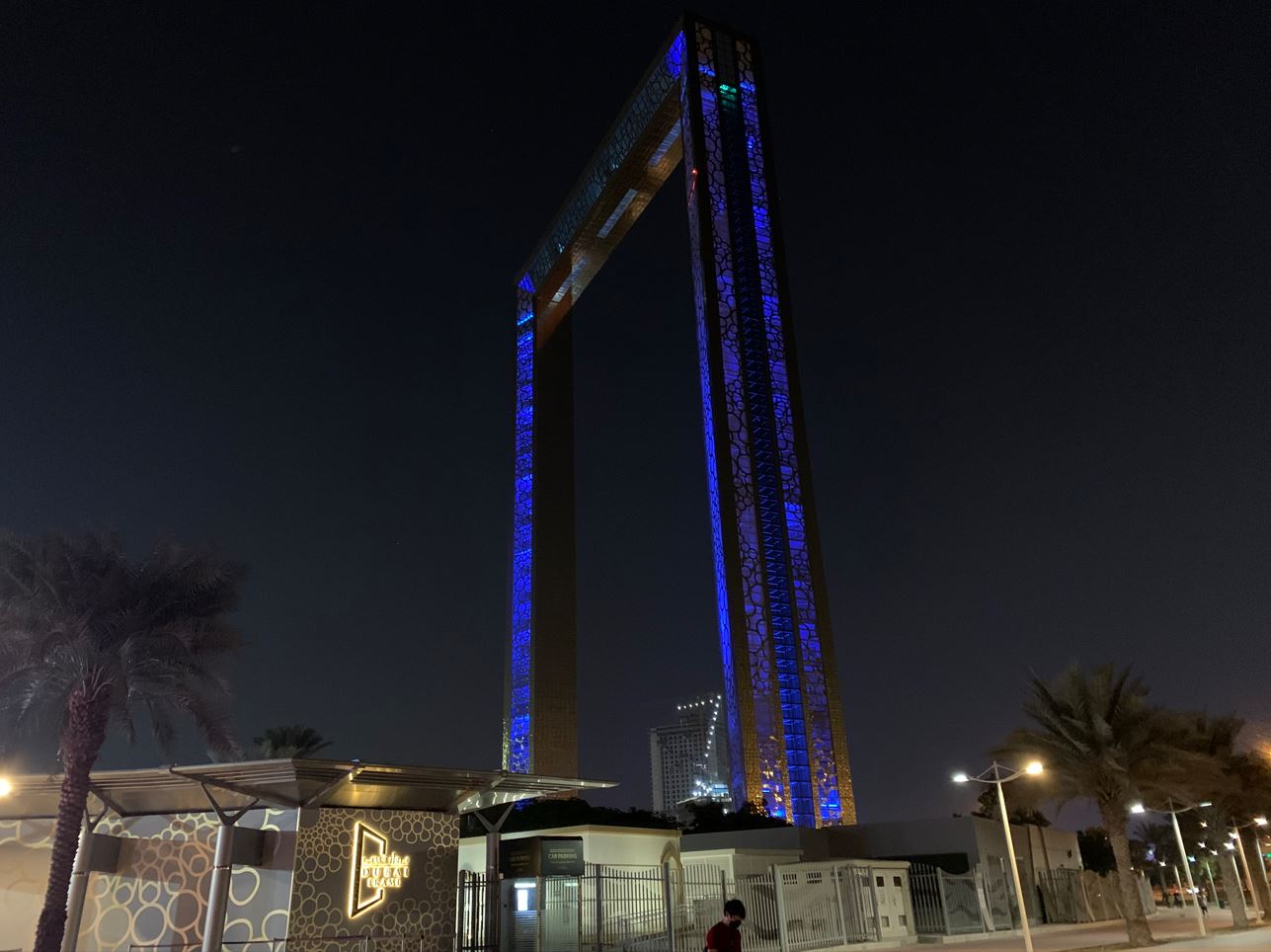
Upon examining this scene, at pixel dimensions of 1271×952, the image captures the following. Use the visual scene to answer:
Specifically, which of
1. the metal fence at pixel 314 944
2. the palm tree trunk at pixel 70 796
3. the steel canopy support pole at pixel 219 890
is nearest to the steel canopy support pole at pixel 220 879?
the steel canopy support pole at pixel 219 890

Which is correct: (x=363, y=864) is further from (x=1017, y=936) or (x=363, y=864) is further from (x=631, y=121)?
(x=631, y=121)

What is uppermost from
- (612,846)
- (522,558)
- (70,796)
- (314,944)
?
(522,558)

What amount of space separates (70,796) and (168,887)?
2.47m

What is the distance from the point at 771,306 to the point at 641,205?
14.4m

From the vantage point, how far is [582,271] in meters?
59.5

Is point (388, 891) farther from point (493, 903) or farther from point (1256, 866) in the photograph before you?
point (1256, 866)

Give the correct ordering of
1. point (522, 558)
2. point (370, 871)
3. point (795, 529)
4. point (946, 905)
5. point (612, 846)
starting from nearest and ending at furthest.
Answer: point (370, 871) → point (612, 846) → point (946, 905) → point (795, 529) → point (522, 558)

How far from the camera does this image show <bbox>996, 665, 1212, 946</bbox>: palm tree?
80.5 ft

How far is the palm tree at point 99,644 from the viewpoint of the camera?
16234 mm

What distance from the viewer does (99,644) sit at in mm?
16625

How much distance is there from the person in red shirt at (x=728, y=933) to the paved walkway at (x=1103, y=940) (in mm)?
14461

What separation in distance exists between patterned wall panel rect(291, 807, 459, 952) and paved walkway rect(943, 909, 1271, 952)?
1262 cm

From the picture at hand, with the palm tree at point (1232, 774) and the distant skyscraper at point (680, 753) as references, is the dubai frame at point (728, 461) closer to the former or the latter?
the palm tree at point (1232, 774)

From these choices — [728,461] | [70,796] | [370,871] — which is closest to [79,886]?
[70,796]
